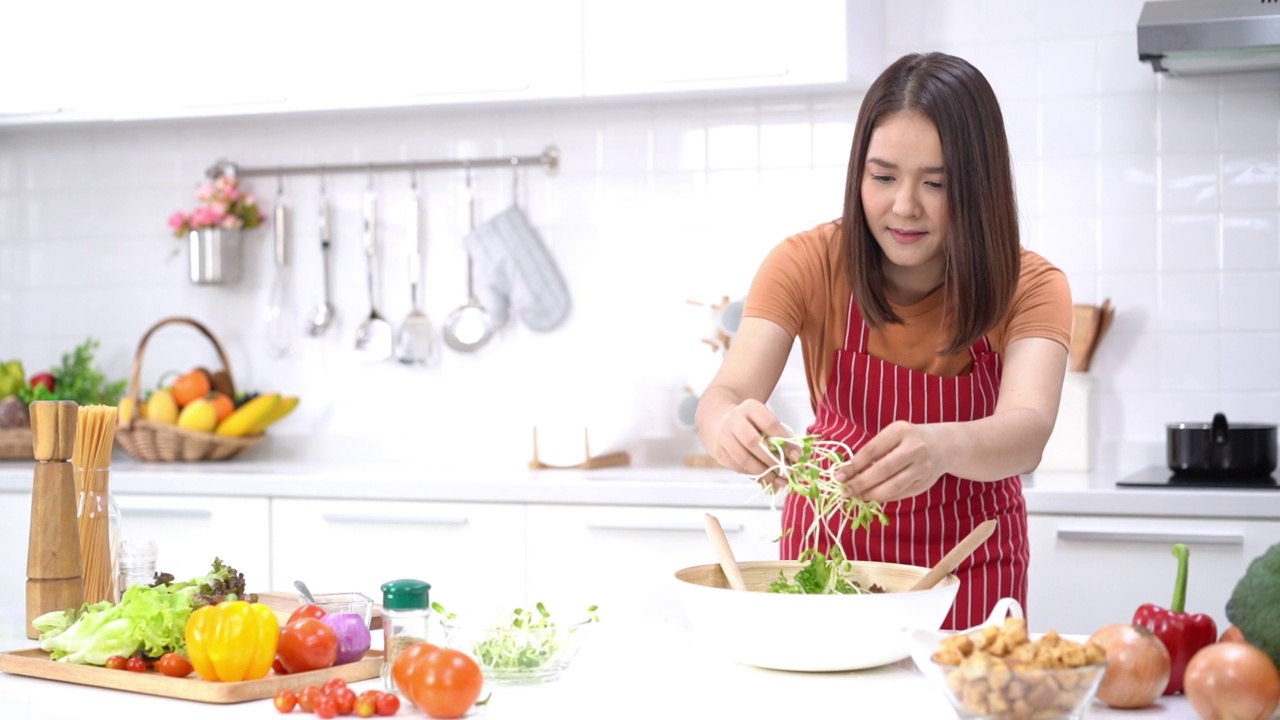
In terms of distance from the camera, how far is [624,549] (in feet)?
10.0

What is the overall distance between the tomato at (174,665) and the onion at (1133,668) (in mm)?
901

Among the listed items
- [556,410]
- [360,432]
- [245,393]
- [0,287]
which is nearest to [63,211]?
[0,287]

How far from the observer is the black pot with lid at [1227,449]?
2855 mm

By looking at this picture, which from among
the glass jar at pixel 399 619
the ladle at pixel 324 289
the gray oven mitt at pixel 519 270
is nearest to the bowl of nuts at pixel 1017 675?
the glass jar at pixel 399 619

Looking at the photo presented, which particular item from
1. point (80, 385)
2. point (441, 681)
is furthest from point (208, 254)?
point (441, 681)

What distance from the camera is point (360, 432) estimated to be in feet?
12.9

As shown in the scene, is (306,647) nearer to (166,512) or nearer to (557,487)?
(557,487)

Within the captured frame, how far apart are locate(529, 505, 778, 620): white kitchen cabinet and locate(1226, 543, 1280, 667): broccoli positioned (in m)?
1.67

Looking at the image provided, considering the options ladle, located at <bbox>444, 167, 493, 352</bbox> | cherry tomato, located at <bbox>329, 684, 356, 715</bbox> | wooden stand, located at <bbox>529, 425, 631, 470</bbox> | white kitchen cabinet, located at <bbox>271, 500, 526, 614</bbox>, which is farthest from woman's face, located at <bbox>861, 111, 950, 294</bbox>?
ladle, located at <bbox>444, 167, 493, 352</bbox>

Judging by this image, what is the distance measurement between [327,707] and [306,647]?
0.52ft

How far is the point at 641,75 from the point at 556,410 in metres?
0.82

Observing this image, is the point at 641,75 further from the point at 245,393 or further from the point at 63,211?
the point at 63,211

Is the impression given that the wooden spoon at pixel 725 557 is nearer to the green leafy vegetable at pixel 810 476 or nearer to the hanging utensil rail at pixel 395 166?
the green leafy vegetable at pixel 810 476

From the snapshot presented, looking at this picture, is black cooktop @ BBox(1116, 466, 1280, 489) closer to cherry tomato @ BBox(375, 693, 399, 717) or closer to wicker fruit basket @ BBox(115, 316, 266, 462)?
cherry tomato @ BBox(375, 693, 399, 717)
